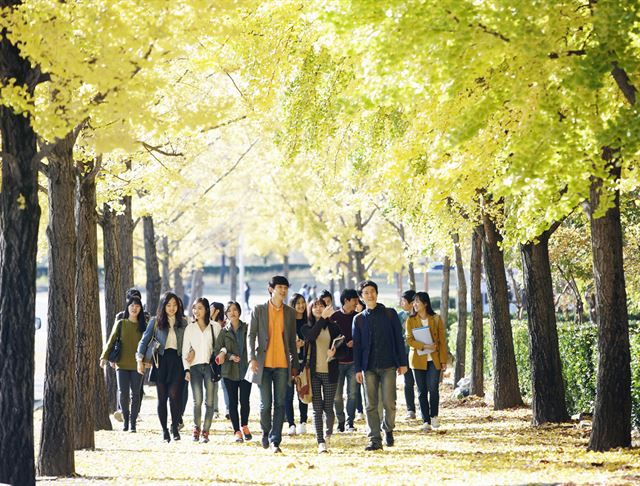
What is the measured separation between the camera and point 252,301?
71.9 m

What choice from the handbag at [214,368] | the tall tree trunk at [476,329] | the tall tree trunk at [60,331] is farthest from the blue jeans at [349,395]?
the tall tree trunk at [476,329]

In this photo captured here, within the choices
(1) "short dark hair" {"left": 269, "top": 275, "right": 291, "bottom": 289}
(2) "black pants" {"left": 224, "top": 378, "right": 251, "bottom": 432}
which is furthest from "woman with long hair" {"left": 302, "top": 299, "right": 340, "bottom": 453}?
(2) "black pants" {"left": 224, "top": 378, "right": 251, "bottom": 432}

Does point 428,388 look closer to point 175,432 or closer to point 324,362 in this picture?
point 324,362

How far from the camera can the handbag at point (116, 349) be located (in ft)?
54.3

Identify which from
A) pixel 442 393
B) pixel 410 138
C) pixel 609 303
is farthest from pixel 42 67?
pixel 442 393

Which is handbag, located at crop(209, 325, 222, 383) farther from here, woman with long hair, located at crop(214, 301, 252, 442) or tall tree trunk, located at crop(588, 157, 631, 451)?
tall tree trunk, located at crop(588, 157, 631, 451)

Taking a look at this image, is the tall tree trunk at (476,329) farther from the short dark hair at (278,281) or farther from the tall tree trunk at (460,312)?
the short dark hair at (278,281)

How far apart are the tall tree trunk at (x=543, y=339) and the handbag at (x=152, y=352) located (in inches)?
212

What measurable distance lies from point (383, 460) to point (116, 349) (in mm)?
6106

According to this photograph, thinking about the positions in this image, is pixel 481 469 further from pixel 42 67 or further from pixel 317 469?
pixel 42 67

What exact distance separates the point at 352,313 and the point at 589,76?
6.66m

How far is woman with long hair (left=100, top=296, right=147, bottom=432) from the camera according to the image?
1659 centimetres

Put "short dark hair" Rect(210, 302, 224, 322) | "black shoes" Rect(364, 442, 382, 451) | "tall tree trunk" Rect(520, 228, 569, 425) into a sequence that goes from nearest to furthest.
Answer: "black shoes" Rect(364, 442, 382, 451) < "tall tree trunk" Rect(520, 228, 569, 425) < "short dark hair" Rect(210, 302, 224, 322)

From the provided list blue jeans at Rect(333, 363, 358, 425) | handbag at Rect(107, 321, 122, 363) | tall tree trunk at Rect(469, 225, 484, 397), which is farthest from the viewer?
tall tree trunk at Rect(469, 225, 484, 397)
